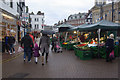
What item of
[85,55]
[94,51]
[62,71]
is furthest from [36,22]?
[62,71]

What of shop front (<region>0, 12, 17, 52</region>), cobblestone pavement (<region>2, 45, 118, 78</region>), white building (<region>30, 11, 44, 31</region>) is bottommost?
cobblestone pavement (<region>2, 45, 118, 78</region>)

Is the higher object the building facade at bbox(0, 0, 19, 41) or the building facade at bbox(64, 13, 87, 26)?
the building facade at bbox(64, 13, 87, 26)

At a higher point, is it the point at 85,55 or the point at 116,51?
the point at 116,51

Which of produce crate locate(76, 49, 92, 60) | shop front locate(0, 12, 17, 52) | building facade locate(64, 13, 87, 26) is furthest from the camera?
building facade locate(64, 13, 87, 26)

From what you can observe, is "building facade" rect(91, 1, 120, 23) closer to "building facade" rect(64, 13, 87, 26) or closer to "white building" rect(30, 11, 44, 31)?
"white building" rect(30, 11, 44, 31)

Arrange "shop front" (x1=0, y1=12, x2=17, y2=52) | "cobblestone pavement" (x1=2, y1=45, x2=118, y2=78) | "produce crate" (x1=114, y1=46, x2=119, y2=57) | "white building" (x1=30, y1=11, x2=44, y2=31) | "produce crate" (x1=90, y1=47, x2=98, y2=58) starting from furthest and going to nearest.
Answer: "white building" (x1=30, y1=11, x2=44, y2=31), "shop front" (x1=0, y1=12, x2=17, y2=52), "produce crate" (x1=114, y1=46, x2=119, y2=57), "produce crate" (x1=90, y1=47, x2=98, y2=58), "cobblestone pavement" (x1=2, y1=45, x2=118, y2=78)

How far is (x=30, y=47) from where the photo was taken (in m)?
8.02

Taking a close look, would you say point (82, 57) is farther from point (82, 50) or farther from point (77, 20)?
point (77, 20)

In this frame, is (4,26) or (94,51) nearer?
(94,51)

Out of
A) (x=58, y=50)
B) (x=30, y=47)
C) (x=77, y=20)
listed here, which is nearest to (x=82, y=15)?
(x=77, y=20)

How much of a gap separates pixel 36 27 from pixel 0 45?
43094 mm

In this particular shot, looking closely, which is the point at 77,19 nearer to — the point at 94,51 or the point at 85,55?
the point at 94,51

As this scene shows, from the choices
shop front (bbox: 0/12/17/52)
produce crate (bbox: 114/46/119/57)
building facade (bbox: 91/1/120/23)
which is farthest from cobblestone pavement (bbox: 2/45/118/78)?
building facade (bbox: 91/1/120/23)

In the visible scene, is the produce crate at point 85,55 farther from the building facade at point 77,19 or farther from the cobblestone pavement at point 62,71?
the building facade at point 77,19
